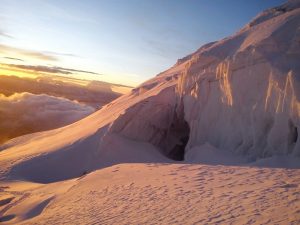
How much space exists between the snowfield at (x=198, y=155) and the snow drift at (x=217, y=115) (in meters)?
0.04

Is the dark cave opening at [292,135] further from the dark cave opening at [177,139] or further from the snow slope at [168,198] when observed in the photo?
the dark cave opening at [177,139]

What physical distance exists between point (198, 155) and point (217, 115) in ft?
5.07

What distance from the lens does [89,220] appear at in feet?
22.8

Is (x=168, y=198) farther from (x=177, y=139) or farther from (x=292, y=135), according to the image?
(x=177, y=139)

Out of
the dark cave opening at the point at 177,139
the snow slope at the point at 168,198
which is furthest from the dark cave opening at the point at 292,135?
the dark cave opening at the point at 177,139

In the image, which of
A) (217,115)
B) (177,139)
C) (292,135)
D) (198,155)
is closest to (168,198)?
(292,135)

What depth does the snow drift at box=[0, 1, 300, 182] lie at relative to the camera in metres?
10.0

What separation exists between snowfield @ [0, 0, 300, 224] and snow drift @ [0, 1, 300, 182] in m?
0.04

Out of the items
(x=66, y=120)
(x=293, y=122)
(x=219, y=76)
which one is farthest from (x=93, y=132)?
(x=66, y=120)

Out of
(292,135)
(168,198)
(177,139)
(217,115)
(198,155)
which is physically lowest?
(168,198)

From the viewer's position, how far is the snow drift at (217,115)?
10047mm

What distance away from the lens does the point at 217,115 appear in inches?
491

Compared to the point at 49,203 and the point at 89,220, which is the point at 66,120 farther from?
the point at 89,220

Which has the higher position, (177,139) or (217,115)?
(217,115)
